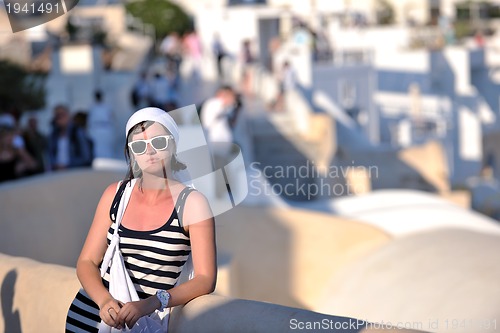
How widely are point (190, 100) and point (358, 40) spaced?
18260 millimetres

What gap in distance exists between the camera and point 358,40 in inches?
1468

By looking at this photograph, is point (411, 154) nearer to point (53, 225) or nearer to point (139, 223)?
point (53, 225)

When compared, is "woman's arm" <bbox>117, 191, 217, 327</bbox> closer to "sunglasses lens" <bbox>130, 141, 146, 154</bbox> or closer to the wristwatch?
the wristwatch

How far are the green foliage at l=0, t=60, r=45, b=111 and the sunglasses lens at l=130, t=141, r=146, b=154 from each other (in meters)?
15.4

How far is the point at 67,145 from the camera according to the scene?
10484mm

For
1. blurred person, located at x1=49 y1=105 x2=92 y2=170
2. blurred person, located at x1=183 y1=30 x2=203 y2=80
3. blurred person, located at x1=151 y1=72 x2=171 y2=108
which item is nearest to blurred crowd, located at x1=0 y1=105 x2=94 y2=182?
blurred person, located at x1=49 y1=105 x2=92 y2=170

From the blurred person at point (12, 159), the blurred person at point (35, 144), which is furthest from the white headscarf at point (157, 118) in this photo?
the blurred person at point (35, 144)

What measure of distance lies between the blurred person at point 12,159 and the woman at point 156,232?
20.4ft

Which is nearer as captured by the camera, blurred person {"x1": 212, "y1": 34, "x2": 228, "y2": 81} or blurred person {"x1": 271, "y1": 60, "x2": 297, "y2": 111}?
blurred person {"x1": 271, "y1": 60, "x2": 297, "y2": 111}

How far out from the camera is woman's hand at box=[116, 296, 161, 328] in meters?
3.44

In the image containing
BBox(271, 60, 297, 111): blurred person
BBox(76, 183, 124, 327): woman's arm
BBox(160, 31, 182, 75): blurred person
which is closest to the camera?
BBox(76, 183, 124, 327): woman's arm
